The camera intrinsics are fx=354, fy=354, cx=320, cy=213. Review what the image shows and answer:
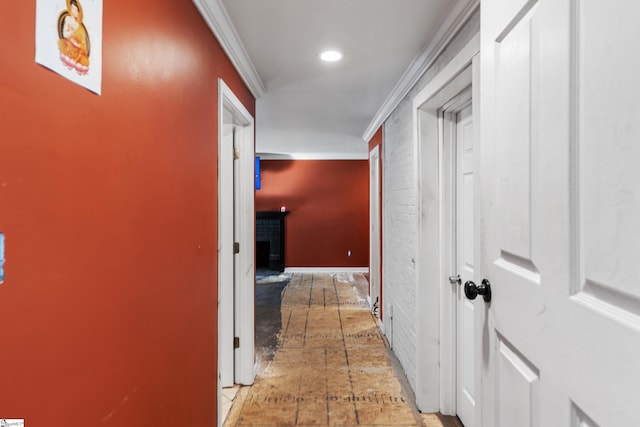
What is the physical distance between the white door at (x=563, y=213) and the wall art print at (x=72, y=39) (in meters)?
0.98

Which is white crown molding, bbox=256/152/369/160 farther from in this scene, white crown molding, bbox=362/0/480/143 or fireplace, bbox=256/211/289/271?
white crown molding, bbox=362/0/480/143

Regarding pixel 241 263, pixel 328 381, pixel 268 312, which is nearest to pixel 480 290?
pixel 241 263

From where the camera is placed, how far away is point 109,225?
890mm

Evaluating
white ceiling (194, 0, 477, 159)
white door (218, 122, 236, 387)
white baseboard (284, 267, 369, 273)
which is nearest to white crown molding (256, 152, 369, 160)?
white baseboard (284, 267, 369, 273)

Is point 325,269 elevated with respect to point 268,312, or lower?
elevated

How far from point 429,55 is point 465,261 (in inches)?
47.5

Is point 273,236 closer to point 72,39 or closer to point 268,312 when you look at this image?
point 268,312

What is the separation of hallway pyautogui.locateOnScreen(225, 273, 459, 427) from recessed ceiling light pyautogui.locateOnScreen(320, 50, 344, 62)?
7.27 ft

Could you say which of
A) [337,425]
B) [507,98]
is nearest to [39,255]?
[507,98]

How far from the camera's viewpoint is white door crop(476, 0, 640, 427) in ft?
1.75

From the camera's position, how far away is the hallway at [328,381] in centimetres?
216

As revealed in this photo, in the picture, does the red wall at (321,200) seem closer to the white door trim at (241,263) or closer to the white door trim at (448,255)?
the white door trim at (241,263)

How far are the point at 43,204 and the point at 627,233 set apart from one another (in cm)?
100

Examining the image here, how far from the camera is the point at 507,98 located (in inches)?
36.2
